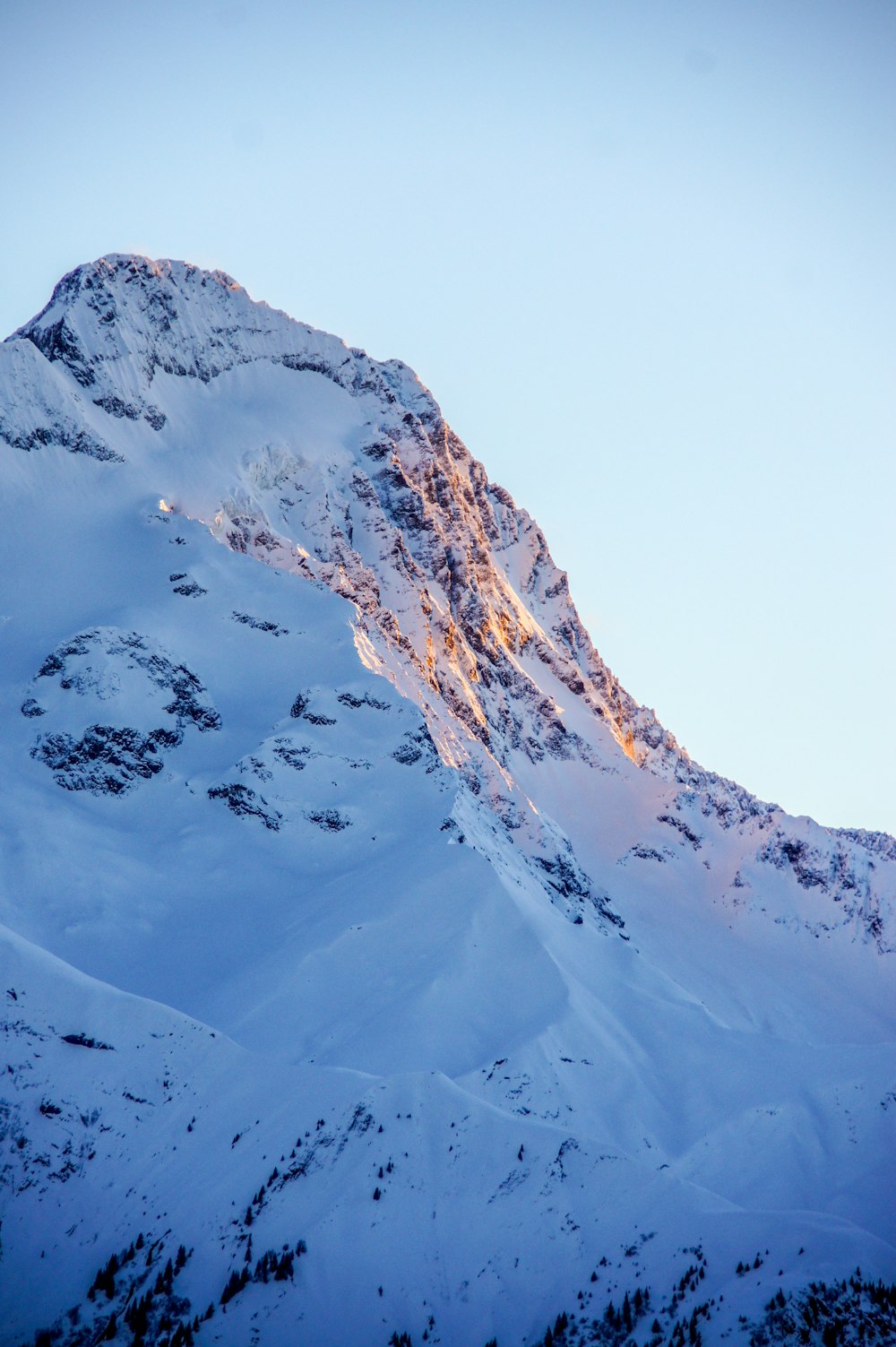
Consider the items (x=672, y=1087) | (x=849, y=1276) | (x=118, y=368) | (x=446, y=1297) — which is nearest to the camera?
(x=849, y=1276)

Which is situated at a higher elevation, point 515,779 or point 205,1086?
point 515,779

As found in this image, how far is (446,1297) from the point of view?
2092 inches

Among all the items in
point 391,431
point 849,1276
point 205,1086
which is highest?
point 391,431

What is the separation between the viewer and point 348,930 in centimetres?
7962

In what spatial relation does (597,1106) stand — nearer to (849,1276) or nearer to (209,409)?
(849,1276)

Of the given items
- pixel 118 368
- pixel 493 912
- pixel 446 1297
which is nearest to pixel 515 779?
pixel 493 912

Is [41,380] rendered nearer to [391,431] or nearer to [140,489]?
[140,489]

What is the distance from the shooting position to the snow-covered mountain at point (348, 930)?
53969 mm

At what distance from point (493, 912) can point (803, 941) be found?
68936mm

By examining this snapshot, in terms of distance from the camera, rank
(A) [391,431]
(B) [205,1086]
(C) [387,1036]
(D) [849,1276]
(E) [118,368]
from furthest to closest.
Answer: (A) [391,431]
(E) [118,368]
(C) [387,1036]
(B) [205,1086]
(D) [849,1276]

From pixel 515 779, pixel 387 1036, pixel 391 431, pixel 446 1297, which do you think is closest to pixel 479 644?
pixel 515 779

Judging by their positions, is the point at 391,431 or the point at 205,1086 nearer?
the point at 205,1086

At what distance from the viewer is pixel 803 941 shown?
457 ft

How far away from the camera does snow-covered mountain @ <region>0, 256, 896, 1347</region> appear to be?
53969 mm
